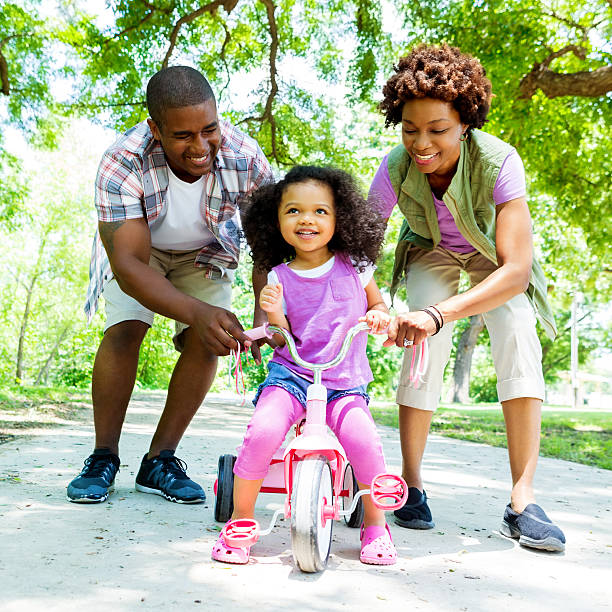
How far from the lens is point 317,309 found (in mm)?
2811

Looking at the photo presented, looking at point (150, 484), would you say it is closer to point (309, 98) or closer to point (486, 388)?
point (309, 98)

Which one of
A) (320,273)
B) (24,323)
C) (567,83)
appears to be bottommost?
(320,273)

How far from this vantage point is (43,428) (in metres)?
6.17

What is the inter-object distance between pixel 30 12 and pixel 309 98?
391 centimetres

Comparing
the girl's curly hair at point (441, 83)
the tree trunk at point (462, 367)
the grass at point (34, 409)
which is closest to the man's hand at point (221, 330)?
the girl's curly hair at point (441, 83)

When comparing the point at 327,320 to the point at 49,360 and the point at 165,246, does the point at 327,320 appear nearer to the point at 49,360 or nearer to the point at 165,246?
the point at 165,246

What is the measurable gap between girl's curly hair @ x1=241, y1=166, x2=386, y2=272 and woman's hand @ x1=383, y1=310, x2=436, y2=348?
0.43 metres

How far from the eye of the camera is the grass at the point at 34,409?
6.13 meters

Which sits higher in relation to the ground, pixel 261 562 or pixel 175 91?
pixel 175 91

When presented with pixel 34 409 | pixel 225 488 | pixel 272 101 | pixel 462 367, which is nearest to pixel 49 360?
pixel 462 367

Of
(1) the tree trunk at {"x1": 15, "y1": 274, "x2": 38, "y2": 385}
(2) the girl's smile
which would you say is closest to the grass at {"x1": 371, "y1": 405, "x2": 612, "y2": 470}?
(2) the girl's smile

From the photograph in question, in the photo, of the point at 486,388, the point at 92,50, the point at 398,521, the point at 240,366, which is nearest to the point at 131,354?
the point at 240,366

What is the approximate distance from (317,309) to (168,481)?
1.11 metres

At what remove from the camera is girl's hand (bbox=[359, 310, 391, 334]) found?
2555mm
